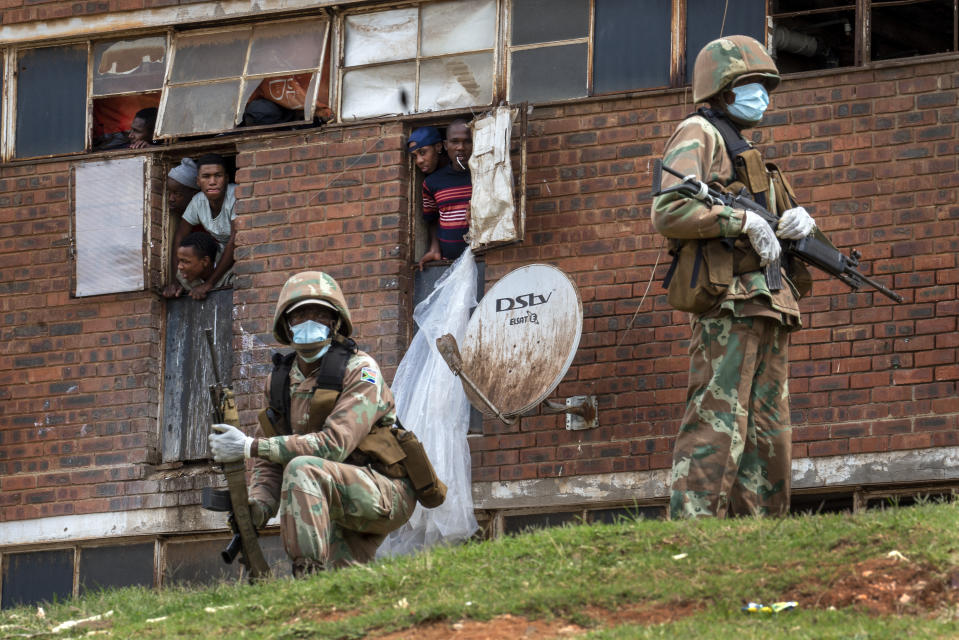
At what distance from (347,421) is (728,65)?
251 cm

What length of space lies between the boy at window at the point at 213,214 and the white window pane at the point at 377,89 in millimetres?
1023

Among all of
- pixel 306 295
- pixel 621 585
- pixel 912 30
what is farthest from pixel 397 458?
pixel 912 30

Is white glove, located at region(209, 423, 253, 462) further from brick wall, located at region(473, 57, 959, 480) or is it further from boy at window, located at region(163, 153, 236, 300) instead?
boy at window, located at region(163, 153, 236, 300)

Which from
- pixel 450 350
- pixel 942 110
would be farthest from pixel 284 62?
pixel 942 110

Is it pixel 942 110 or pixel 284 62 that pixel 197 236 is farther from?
pixel 942 110

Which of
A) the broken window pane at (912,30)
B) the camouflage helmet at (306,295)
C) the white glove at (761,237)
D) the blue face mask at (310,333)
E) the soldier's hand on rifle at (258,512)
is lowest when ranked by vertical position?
the soldier's hand on rifle at (258,512)

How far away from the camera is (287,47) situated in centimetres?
1365

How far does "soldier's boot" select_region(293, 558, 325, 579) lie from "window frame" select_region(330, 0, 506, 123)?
465cm

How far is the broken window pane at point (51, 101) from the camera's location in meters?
14.1

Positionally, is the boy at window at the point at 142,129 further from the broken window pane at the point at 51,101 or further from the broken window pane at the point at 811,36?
the broken window pane at the point at 811,36

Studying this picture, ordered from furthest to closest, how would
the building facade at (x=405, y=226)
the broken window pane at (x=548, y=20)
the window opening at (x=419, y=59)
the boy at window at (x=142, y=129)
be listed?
the boy at window at (x=142, y=129) → the window opening at (x=419, y=59) → the broken window pane at (x=548, y=20) → the building facade at (x=405, y=226)

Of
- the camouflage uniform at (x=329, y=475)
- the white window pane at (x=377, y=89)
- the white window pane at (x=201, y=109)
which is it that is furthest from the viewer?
the white window pane at (x=201, y=109)

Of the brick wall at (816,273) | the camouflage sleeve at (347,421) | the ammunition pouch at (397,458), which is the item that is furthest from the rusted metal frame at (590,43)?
the ammunition pouch at (397,458)

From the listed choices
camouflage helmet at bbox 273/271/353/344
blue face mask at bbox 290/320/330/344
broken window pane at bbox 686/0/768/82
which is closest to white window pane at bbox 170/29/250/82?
broken window pane at bbox 686/0/768/82
